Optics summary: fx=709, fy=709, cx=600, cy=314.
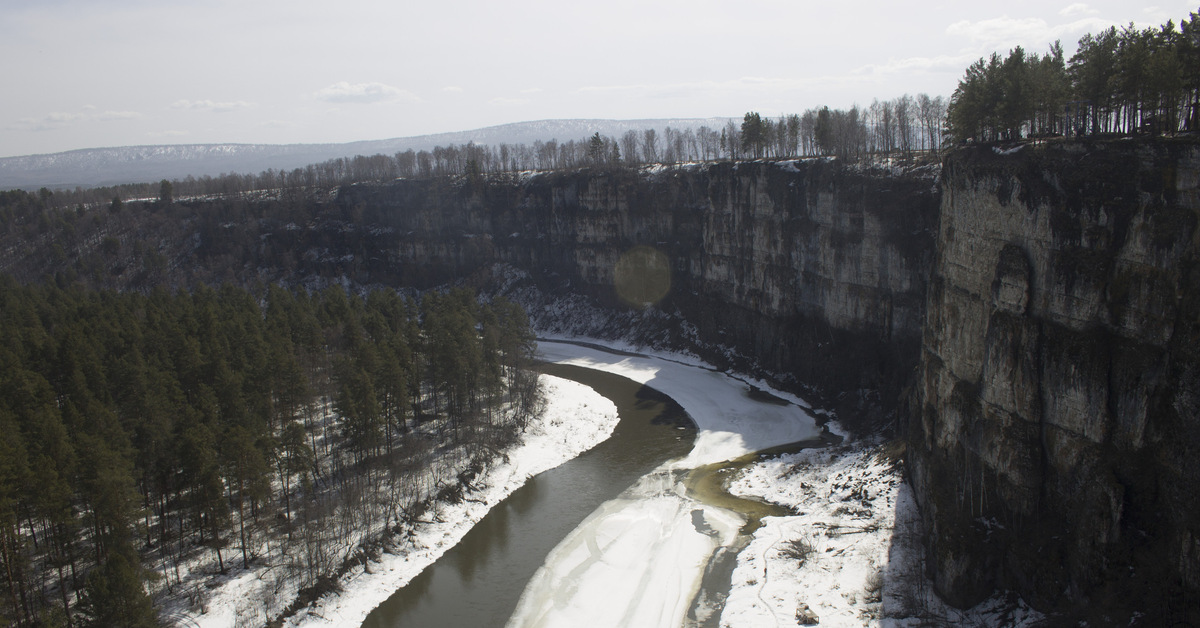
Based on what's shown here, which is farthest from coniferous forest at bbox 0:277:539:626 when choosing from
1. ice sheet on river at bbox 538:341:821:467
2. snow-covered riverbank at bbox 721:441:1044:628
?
snow-covered riverbank at bbox 721:441:1044:628

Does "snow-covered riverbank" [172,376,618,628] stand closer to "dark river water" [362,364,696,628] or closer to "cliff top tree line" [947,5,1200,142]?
"dark river water" [362,364,696,628]

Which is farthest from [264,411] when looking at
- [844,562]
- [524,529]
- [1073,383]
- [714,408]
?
[1073,383]

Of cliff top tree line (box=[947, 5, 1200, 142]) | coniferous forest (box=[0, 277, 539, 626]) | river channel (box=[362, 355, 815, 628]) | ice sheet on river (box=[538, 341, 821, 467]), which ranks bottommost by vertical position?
ice sheet on river (box=[538, 341, 821, 467])

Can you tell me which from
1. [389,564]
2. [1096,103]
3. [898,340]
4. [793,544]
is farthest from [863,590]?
[898,340]

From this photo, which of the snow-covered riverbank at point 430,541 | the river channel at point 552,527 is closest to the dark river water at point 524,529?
the river channel at point 552,527

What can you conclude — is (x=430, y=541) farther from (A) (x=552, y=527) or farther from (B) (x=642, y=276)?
(B) (x=642, y=276)
